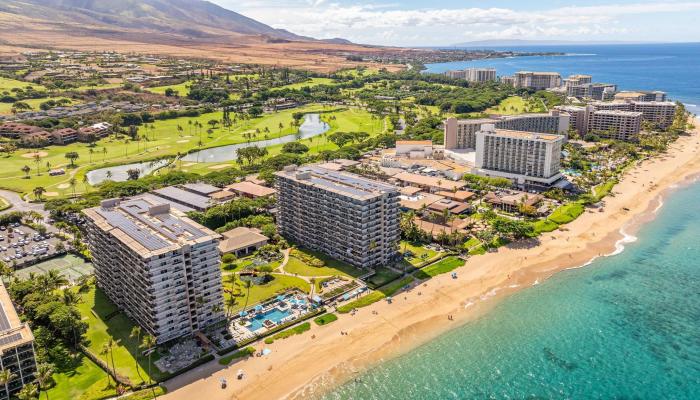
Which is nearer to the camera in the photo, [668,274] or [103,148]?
[668,274]

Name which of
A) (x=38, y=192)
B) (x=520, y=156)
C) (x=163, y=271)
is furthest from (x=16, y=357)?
(x=520, y=156)

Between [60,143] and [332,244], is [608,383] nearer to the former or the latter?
[332,244]

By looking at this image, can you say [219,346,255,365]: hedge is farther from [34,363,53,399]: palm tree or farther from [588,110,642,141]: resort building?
[588,110,642,141]: resort building

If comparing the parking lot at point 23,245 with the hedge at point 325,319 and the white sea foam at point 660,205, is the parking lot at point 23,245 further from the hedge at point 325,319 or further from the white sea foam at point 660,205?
the white sea foam at point 660,205

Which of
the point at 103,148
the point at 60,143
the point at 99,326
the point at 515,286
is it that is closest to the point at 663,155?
the point at 515,286

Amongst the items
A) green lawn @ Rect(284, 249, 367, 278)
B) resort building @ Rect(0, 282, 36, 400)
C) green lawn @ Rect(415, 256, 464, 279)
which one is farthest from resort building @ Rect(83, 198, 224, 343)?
green lawn @ Rect(415, 256, 464, 279)

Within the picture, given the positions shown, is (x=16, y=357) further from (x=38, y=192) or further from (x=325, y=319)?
(x=38, y=192)
